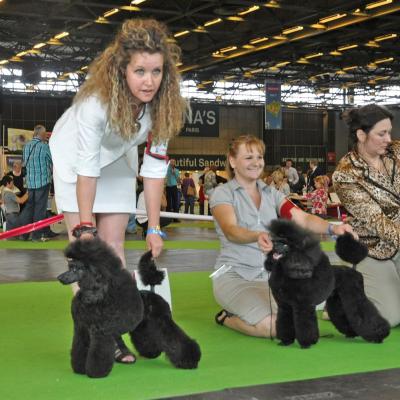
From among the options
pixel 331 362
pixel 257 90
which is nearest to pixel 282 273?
pixel 331 362

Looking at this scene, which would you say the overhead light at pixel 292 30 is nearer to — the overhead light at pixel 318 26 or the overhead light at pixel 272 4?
the overhead light at pixel 318 26

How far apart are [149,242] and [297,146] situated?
38406 millimetres

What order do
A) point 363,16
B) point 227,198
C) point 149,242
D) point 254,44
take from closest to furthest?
point 149,242 → point 227,198 → point 363,16 → point 254,44

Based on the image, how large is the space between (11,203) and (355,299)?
983 cm

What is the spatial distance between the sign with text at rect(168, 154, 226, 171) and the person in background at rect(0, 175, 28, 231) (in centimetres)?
2136

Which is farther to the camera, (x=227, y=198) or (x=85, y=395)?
(x=227, y=198)

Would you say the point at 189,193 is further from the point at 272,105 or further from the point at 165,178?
the point at 165,178

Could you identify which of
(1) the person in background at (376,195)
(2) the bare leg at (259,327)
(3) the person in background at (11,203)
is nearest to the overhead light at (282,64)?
(3) the person in background at (11,203)

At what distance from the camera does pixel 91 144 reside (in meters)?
2.86

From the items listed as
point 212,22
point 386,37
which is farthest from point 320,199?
point 386,37

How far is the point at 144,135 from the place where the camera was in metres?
3.05

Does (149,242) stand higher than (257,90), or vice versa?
(257,90)

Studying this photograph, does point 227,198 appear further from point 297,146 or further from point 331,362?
point 297,146

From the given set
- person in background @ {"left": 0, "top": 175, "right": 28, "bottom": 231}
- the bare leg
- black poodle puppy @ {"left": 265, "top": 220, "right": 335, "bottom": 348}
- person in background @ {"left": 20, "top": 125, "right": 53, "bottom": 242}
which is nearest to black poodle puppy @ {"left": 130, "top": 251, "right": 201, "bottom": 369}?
black poodle puppy @ {"left": 265, "top": 220, "right": 335, "bottom": 348}
